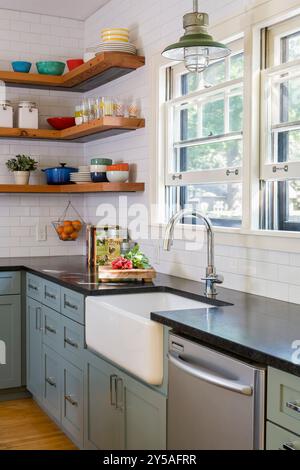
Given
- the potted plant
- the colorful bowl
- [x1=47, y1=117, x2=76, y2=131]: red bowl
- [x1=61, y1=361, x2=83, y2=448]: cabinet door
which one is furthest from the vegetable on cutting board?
[x1=47, y1=117, x2=76, y2=131]: red bowl

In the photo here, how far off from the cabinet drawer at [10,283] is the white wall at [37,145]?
0.62 metres

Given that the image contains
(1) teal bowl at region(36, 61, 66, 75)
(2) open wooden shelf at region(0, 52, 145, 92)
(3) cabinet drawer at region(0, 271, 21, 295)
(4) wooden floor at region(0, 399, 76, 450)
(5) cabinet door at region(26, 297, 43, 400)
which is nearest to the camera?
(4) wooden floor at region(0, 399, 76, 450)

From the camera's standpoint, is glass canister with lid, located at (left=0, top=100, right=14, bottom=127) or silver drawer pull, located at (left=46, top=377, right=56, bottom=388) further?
glass canister with lid, located at (left=0, top=100, right=14, bottom=127)

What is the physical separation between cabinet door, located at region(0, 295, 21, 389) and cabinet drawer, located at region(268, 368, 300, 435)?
2.89m

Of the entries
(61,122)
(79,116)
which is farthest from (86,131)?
(61,122)

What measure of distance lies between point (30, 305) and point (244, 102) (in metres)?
2.15

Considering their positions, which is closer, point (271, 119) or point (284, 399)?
point (284, 399)

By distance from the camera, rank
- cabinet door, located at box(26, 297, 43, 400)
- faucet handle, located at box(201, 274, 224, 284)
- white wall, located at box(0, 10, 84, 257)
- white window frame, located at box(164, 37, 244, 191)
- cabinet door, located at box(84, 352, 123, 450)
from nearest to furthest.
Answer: cabinet door, located at box(84, 352, 123, 450)
faucet handle, located at box(201, 274, 224, 284)
white window frame, located at box(164, 37, 244, 191)
cabinet door, located at box(26, 297, 43, 400)
white wall, located at box(0, 10, 84, 257)

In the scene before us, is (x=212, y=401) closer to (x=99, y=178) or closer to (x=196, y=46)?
(x=196, y=46)

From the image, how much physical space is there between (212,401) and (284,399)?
0.39m

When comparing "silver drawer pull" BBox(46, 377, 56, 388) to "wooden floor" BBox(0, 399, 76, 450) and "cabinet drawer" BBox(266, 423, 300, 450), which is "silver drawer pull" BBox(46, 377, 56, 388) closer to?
"wooden floor" BBox(0, 399, 76, 450)

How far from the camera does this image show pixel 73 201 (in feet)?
17.5

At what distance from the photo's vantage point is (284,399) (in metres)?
1.90

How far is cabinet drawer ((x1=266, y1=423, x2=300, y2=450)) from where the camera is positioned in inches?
73.4
